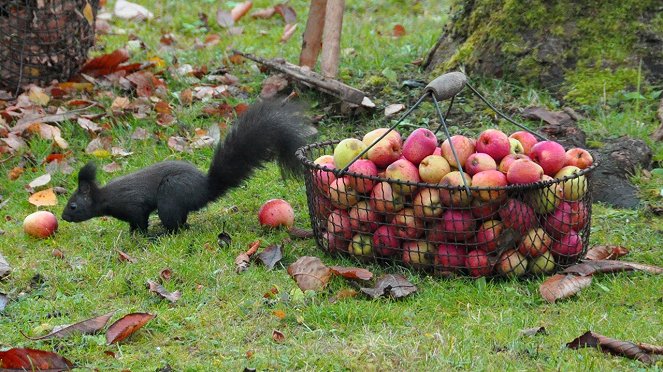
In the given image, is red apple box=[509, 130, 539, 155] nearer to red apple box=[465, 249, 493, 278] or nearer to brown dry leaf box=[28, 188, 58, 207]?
red apple box=[465, 249, 493, 278]

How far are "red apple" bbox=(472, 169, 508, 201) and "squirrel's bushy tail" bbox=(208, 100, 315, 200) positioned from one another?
1.19 meters

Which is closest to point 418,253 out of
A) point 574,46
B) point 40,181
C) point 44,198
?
point 44,198

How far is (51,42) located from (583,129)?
13.0ft

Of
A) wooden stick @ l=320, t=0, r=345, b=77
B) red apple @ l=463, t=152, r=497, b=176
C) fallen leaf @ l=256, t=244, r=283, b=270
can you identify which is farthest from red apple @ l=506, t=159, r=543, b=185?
wooden stick @ l=320, t=0, r=345, b=77

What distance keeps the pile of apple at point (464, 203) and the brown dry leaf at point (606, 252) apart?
0.22 metres

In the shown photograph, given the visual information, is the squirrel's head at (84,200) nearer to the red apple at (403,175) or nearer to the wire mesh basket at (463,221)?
the wire mesh basket at (463,221)

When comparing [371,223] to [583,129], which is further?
[583,129]

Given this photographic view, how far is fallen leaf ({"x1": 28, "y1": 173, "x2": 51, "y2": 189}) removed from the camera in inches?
237

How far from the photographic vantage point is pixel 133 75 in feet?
23.9

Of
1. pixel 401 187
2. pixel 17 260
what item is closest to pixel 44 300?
pixel 17 260

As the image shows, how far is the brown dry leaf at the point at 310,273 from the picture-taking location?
4.17 meters

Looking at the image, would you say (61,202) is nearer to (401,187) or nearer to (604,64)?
(401,187)

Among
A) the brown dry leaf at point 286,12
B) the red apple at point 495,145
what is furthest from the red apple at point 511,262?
the brown dry leaf at point 286,12

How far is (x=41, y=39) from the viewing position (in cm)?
713
